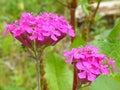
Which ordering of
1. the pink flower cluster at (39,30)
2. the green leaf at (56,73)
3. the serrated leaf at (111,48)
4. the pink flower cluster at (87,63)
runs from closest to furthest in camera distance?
the pink flower cluster at (87,63) → the pink flower cluster at (39,30) → the serrated leaf at (111,48) → the green leaf at (56,73)

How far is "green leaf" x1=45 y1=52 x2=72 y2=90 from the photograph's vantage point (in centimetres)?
193

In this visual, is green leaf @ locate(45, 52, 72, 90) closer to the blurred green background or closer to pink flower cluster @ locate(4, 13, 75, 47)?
the blurred green background

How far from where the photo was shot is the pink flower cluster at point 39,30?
5.16 feet

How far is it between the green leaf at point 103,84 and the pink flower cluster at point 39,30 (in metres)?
0.22

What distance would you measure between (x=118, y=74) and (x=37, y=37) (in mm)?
390

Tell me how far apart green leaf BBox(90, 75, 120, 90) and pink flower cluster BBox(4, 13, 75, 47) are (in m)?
0.22

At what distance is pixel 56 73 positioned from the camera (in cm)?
196

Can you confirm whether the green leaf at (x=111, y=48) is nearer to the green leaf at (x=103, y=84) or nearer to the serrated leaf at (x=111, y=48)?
the serrated leaf at (x=111, y=48)

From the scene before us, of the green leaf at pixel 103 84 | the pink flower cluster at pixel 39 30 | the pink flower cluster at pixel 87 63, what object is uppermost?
the pink flower cluster at pixel 39 30

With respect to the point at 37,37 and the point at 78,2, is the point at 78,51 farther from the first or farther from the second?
the point at 78,2

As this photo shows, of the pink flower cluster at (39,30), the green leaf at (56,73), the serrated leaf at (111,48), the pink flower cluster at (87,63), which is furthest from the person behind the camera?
Answer: the green leaf at (56,73)

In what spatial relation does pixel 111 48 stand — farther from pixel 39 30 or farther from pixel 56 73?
pixel 39 30

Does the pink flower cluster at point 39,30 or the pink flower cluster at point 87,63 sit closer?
the pink flower cluster at point 87,63

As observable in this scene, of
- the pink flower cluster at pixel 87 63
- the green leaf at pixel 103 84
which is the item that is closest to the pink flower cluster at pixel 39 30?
the pink flower cluster at pixel 87 63
